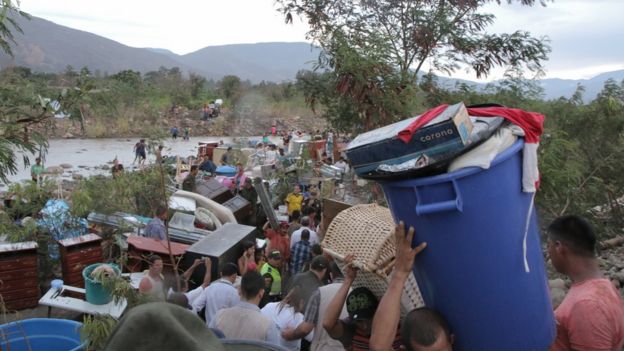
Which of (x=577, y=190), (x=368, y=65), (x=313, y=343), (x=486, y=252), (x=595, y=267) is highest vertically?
(x=368, y=65)

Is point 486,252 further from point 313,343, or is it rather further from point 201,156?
point 201,156

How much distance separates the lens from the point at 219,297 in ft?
14.2

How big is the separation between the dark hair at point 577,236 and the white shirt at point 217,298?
2.81 m

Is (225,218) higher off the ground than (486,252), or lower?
lower

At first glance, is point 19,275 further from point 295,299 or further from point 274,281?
point 295,299

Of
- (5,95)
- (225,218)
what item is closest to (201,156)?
(225,218)

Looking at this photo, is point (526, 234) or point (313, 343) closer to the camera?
point (526, 234)

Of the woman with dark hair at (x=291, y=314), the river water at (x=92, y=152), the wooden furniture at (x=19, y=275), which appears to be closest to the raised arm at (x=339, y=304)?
the woman with dark hair at (x=291, y=314)

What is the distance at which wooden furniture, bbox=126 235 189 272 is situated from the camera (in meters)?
6.18

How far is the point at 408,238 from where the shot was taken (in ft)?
6.67

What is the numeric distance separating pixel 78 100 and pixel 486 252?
113 inches

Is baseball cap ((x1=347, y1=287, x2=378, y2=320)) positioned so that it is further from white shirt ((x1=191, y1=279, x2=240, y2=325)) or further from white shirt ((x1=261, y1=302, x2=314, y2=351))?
white shirt ((x1=191, y1=279, x2=240, y2=325))

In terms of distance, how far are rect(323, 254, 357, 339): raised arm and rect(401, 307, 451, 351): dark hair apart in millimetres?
497

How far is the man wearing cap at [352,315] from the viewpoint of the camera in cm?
266
